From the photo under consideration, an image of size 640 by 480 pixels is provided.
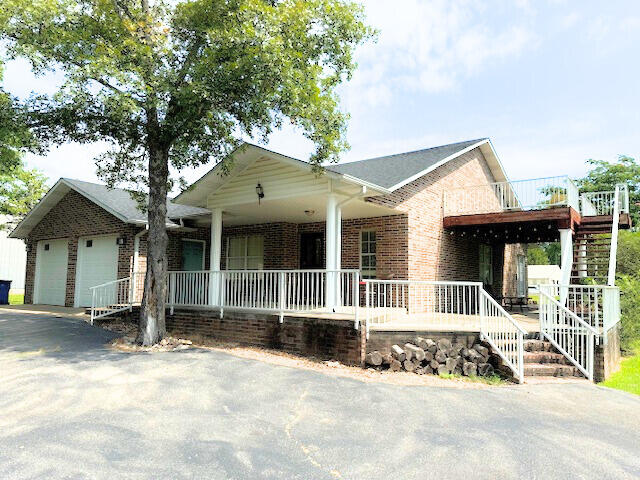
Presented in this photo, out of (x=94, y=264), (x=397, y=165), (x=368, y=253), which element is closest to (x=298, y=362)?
A: (x=368, y=253)

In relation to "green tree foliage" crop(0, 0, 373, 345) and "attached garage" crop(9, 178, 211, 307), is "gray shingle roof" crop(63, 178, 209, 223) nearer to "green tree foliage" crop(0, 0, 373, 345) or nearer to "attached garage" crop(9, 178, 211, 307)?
"attached garage" crop(9, 178, 211, 307)

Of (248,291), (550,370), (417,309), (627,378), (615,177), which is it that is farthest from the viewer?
(615,177)

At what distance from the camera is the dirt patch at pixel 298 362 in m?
7.30

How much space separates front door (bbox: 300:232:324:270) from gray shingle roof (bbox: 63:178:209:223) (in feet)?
10.4

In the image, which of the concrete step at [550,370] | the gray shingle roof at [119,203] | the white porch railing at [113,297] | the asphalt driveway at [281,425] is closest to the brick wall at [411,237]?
the gray shingle roof at [119,203]

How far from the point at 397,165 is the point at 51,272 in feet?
45.3

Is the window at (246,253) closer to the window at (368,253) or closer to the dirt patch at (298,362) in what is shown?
the window at (368,253)

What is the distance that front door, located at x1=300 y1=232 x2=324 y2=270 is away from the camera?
13.6 metres

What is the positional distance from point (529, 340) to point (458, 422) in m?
4.03

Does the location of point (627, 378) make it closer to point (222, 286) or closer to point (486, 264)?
point (486, 264)

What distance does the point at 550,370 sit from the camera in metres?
7.84

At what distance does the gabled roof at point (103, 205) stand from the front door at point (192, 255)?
3.64 ft

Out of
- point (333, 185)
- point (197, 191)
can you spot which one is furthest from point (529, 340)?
point (197, 191)

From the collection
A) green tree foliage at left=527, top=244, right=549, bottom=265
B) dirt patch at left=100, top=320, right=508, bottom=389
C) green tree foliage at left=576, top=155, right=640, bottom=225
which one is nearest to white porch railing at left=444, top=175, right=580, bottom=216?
dirt patch at left=100, top=320, right=508, bottom=389
